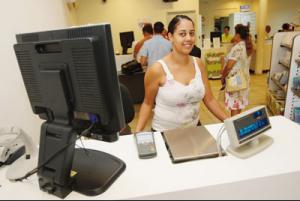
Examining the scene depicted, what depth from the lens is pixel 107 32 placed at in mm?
758

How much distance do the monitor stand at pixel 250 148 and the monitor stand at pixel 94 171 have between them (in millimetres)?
459

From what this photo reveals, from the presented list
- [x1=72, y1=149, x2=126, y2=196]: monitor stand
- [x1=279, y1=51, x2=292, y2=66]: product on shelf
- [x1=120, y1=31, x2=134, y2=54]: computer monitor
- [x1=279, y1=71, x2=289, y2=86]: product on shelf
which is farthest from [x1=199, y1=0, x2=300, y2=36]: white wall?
[x1=72, y1=149, x2=126, y2=196]: monitor stand

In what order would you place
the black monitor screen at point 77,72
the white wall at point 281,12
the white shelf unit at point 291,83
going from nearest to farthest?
the black monitor screen at point 77,72
the white shelf unit at point 291,83
the white wall at point 281,12

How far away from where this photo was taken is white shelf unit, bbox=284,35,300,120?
2.74 metres

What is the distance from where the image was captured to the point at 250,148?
999 mm

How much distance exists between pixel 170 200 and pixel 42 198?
45 cm

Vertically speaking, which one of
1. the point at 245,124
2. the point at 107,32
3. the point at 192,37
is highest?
the point at 107,32

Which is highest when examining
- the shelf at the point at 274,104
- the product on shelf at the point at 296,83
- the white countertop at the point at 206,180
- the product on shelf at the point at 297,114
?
the white countertop at the point at 206,180

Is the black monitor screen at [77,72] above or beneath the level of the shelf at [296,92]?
above

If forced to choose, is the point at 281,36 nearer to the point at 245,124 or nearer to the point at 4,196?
the point at 245,124

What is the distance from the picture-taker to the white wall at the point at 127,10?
242 inches

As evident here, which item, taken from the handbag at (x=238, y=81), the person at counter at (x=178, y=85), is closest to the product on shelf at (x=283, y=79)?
the handbag at (x=238, y=81)

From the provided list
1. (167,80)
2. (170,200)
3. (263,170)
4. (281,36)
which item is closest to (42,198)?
(170,200)

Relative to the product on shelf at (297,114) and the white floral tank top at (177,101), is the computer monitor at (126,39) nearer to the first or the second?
the product on shelf at (297,114)
